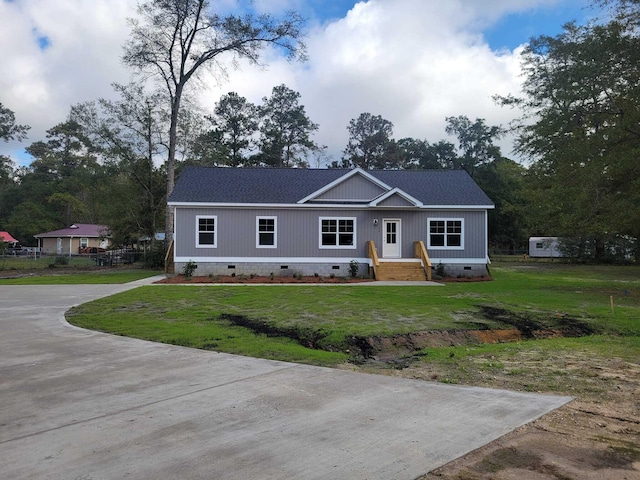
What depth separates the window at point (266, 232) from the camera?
21.8 meters

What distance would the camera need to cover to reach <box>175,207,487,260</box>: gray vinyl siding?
21.5 meters

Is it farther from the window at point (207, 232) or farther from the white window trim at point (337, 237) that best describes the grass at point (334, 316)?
the white window trim at point (337, 237)

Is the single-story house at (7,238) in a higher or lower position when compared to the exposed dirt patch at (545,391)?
higher

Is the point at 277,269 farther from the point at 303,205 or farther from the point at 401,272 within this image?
the point at 401,272

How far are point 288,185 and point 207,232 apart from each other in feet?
15.3

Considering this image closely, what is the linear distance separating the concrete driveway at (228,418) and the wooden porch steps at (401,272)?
47.5ft

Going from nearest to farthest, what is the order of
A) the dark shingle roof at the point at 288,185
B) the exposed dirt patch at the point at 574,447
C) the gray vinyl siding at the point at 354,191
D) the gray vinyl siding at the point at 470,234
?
the exposed dirt patch at the point at 574,447 < the dark shingle roof at the point at 288,185 < the gray vinyl siding at the point at 354,191 < the gray vinyl siding at the point at 470,234

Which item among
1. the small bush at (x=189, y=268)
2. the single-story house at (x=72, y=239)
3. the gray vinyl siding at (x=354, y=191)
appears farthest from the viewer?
the single-story house at (x=72, y=239)

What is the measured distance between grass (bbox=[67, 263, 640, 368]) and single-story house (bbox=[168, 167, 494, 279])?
5.57 metres

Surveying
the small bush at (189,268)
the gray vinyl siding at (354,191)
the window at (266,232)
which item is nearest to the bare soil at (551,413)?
the gray vinyl siding at (354,191)

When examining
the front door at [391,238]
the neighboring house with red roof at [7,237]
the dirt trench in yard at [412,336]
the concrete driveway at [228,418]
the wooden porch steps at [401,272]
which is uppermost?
the neighboring house with red roof at [7,237]

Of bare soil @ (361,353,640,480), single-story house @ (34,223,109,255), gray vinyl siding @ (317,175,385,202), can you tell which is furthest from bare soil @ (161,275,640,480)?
single-story house @ (34,223,109,255)

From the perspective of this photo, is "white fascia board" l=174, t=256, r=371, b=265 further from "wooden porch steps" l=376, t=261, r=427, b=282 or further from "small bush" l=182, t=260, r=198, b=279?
"wooden porch steps" l=376, t=261, r=427, b=282

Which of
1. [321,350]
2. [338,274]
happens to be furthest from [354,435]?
[338,274]
